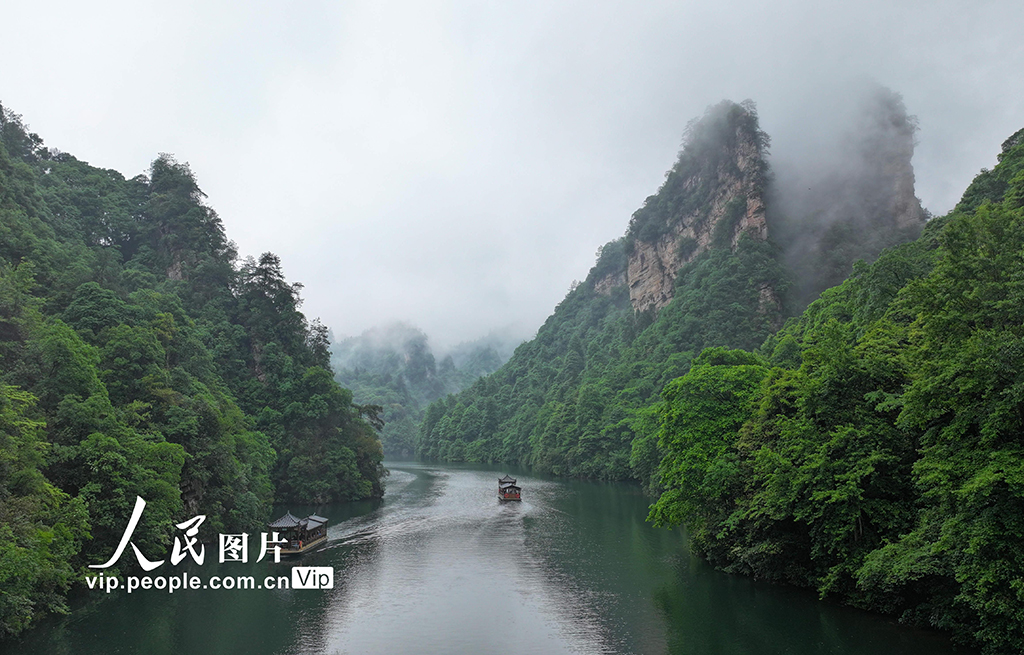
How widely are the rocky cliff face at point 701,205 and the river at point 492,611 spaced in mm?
75859

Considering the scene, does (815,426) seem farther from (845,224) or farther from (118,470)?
(845,224)

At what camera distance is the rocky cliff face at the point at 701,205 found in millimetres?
104812

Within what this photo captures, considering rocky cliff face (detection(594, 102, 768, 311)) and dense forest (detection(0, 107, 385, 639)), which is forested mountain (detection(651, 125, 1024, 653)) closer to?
dense forest (detection(0, 107, 385, 639))

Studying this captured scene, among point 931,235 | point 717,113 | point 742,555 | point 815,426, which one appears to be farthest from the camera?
point 717,113

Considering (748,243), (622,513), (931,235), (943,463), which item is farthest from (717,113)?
(943,463)

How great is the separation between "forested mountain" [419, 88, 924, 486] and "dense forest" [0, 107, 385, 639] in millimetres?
32473

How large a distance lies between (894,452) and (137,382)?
1598 inches

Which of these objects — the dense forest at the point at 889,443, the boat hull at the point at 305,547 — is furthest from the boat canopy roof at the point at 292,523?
the dense forest at the point at 889,443

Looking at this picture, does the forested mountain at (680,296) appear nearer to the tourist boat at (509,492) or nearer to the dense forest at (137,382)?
the tourist boat at (509,492)

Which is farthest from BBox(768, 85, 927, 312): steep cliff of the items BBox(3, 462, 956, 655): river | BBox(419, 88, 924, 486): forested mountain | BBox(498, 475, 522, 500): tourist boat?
BBox(3, 462, 956, 655): river

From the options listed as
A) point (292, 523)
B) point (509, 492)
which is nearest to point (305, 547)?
point (292, 523)

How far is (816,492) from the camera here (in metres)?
22.8

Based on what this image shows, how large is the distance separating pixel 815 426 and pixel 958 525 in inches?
306

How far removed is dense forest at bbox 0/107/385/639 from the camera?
82.0 feet
